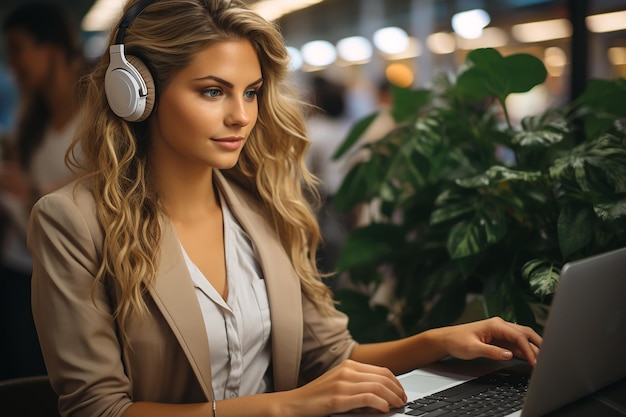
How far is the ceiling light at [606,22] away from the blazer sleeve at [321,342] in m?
1.35

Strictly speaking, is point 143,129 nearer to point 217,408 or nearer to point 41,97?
point 217,408

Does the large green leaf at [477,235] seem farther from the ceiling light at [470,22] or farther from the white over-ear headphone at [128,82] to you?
the ceiling light at [470,22]

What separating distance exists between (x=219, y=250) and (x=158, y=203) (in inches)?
6.6

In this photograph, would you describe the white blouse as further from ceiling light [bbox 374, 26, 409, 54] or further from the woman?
ceiling light [bbox 374, 26, 409, 54]

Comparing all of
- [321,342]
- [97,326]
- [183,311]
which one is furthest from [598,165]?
[97,326]

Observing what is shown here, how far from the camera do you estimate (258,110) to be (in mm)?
1678

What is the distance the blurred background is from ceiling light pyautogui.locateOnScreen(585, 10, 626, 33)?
4.99 ft

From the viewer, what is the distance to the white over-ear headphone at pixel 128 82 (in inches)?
55.5

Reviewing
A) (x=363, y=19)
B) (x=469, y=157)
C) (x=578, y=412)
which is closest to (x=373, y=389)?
(x=578, y=412)

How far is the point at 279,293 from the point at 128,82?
1.73 ft

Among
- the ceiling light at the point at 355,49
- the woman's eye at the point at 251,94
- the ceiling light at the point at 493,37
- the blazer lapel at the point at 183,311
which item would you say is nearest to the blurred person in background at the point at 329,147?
the ceiling light at the point at 493,37

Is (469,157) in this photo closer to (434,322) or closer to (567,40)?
(434,322)

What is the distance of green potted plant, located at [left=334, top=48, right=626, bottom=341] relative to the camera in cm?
162

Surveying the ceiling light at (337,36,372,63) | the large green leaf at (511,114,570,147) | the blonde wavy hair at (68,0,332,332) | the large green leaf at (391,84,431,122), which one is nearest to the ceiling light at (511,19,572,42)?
the large green leaf at (391,84,431,122)
